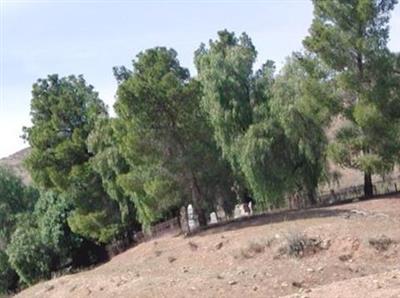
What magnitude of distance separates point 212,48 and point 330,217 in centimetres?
1486

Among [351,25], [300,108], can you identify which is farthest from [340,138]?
[351,25]

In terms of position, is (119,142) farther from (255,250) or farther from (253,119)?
(255,250)

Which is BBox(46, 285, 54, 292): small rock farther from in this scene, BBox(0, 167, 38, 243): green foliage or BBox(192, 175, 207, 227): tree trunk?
BBox(0, 167, 38, 243): green foliage

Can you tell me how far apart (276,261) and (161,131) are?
13633mm

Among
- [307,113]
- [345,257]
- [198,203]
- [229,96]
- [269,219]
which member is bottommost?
[345,257]

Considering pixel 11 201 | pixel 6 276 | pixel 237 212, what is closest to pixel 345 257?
pixel 237 212

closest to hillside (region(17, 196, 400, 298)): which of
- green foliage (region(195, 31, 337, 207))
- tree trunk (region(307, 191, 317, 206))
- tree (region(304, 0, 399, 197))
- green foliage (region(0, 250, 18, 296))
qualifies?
tree (region(304, 0, 399, 197))

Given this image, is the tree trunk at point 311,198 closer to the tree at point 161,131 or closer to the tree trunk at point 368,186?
the tree trunk at point 368,186

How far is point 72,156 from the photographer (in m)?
44.4

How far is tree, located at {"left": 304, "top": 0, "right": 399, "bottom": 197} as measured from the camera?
112 ft

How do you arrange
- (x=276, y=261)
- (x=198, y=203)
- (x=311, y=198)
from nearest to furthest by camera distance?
(x=276, y=261)
(x=198, y=203)
(x=311, y=198)

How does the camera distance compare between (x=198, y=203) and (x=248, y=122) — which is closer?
(x=198, y=203)

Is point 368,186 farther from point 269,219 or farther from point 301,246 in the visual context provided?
point 301,246

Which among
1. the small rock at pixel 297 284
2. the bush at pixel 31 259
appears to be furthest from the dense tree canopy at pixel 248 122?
the small rock at pixel 297 284
